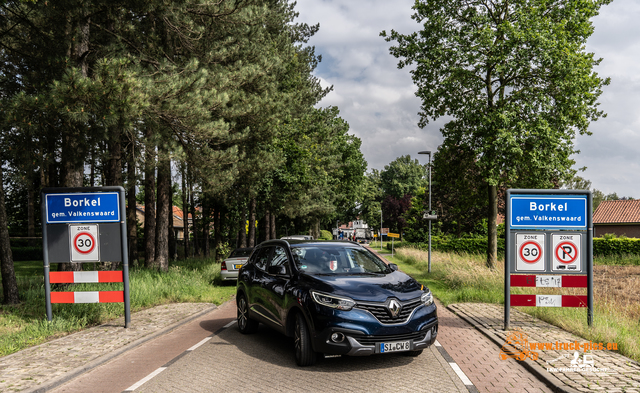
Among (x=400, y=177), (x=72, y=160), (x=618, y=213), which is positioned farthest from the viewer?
(x=400, y=177)

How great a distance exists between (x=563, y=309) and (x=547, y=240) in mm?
2155

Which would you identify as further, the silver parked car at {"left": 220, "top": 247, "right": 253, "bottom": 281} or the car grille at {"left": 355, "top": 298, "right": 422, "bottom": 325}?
the silver parked car at {"left": 220, "top": 247, "right": 253, "bottom": 281}

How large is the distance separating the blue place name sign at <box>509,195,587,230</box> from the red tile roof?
167 ft

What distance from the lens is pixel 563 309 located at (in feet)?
31.2

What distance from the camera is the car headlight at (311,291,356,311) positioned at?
18.9 ft

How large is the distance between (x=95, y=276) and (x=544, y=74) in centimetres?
1628

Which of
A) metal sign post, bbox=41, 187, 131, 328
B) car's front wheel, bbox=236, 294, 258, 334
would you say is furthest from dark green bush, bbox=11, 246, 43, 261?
car's front wheel, bbox=236, 294, 258, 334

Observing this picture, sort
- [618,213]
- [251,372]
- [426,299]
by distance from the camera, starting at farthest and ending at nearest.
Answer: [618,213], [426,299], [251,372]

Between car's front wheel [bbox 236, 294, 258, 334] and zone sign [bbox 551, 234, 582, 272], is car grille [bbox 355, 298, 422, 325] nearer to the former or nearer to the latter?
car's front wheel [bbox 236, 294, 258, 334]

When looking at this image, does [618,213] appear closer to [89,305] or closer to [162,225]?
[162,225]

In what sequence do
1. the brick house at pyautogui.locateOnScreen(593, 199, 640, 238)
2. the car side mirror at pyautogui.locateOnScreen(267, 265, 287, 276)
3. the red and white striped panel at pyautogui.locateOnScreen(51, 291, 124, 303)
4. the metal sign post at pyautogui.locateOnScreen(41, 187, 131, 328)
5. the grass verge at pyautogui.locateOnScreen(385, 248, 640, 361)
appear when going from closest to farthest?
the car side mirror at pyautogui.locateOnScreen(267, 265, 287, 276)
the grass verge at pyautogui.locateOnScreen(385, 248, 640, 361)
the red and white striped panel at pyautogui.locateOnScreen(51, 291, 124, 303)
the metal sign post at pyautogui.locateOnScreen(41, 187, 131, 328)
the brick house at pyautogui.locateOnScreen(593, 199, 640, 238)

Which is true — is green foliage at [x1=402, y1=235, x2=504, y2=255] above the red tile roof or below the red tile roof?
below

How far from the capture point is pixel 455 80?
705 inches

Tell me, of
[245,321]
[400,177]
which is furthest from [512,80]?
[400,177]
